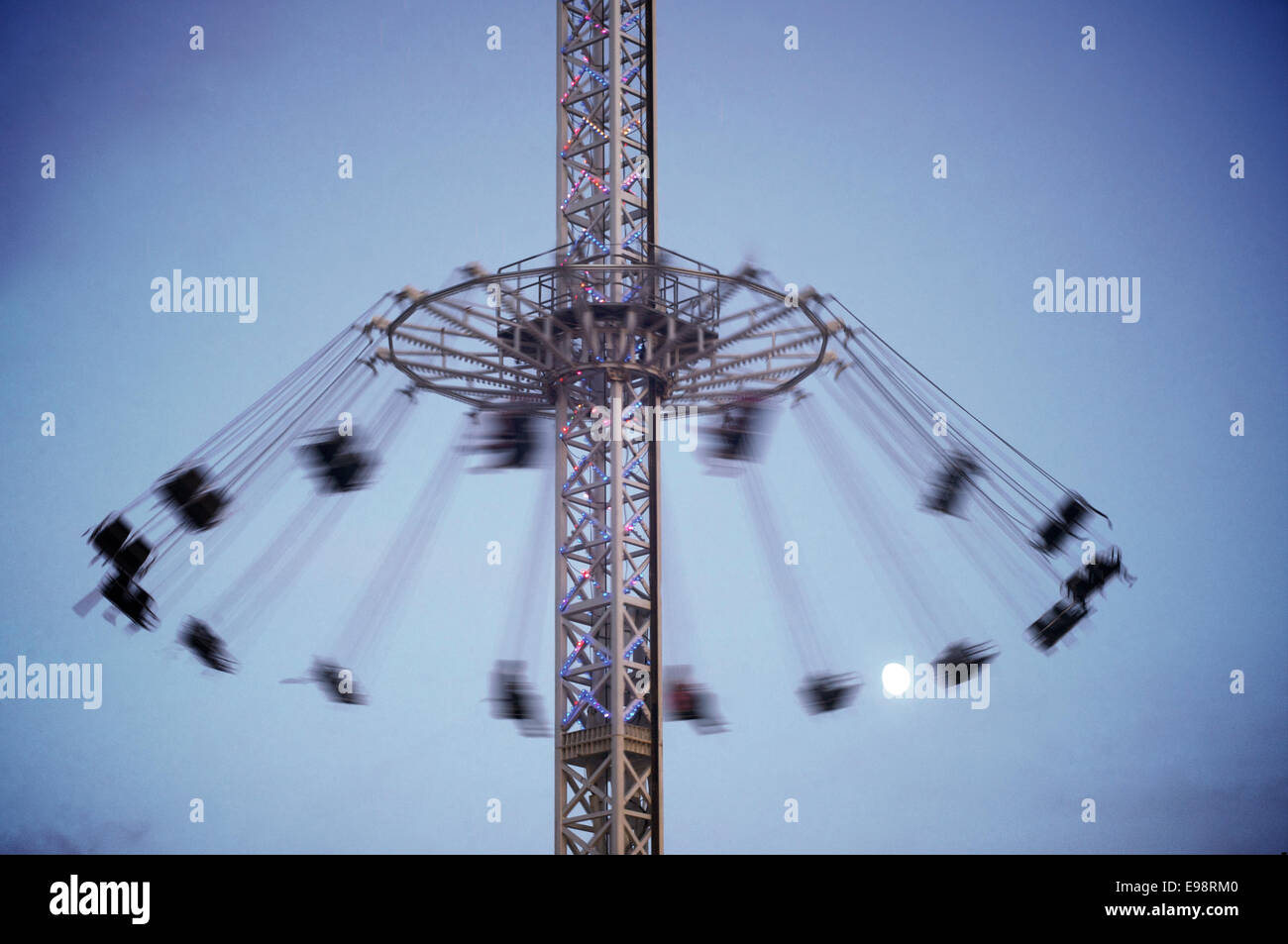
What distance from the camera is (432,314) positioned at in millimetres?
33906

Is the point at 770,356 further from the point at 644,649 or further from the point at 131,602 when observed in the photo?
the point at 131,602

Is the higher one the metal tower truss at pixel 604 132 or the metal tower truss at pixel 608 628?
the metal tower truss at pixel 604 132

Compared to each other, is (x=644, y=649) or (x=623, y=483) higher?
(x=623, y=483)

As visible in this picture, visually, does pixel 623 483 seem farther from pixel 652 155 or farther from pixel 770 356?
pixel 652 155

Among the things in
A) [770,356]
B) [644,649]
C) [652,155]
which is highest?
[652,155]

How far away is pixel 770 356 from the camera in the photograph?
3534 centimetres

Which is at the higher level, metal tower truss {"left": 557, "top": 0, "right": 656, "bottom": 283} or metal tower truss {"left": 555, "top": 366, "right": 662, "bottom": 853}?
metal tower truss {"left": 557, "top": 0, "right": 656, "bottom": 283}
